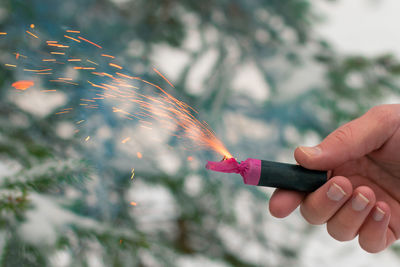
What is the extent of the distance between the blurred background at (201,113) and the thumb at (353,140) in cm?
43

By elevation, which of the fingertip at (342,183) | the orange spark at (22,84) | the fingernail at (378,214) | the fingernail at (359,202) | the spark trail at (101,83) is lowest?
the orange spark at (22,84)

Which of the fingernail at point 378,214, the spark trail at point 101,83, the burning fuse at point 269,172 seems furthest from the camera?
the spark trail at point 101,83

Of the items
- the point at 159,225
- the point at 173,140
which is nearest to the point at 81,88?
the point at 173,140

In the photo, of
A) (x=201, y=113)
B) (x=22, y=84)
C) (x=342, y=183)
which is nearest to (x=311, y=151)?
(x=342, y=183)

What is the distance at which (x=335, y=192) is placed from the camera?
649 millimetres

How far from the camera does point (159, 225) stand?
120 centimetres

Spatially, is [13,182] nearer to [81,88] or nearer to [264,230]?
[81,88]

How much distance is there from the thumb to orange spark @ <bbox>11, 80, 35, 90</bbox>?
80 centimetres

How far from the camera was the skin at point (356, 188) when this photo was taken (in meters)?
0.68

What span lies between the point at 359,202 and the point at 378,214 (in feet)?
0.26

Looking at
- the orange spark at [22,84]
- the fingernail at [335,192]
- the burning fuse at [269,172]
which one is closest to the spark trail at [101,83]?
the orange spark at [22,84]

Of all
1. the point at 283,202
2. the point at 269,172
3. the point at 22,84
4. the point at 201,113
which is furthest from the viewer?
the point at 201,113

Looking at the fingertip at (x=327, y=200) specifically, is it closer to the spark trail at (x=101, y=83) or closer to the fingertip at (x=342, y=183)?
the fingertip at (x=342, y=183)

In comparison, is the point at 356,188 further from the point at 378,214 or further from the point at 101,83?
the point at 101,83
